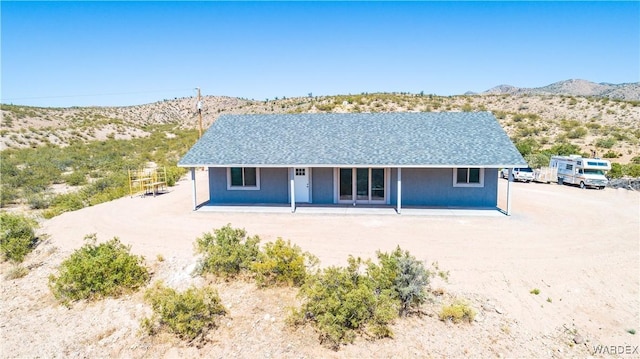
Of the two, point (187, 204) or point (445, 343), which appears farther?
point (187, 204)

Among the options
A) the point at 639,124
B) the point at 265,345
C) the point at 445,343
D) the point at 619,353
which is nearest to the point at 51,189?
the point at 265,345

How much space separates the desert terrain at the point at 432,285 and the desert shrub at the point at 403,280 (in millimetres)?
397

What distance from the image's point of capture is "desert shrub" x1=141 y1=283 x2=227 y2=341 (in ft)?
23.0

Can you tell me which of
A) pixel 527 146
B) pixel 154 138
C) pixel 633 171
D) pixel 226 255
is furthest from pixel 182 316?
pixel 154 138

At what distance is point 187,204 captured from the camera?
1869 centimetres

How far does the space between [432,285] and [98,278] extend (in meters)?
8.02

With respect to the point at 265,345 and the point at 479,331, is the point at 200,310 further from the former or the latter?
the point at 479,331

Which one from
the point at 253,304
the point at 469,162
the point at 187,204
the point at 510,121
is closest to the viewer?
the point at 253,304

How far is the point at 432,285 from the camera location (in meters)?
9.09

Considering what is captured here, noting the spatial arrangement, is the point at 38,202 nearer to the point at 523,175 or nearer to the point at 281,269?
the point at 281,269

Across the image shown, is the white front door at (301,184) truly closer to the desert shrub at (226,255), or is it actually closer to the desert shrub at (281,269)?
the desert shrub at (226,255)

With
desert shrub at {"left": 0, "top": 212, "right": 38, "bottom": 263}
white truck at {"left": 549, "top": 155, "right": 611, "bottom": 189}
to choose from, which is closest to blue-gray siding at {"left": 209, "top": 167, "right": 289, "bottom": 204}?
desert shrub at {"left": 0, "top": 212, "right": 38, "bottom": 263}

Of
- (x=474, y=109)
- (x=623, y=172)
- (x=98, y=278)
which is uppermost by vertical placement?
(x=474, y=109)

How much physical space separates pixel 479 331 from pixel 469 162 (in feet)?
30.5
